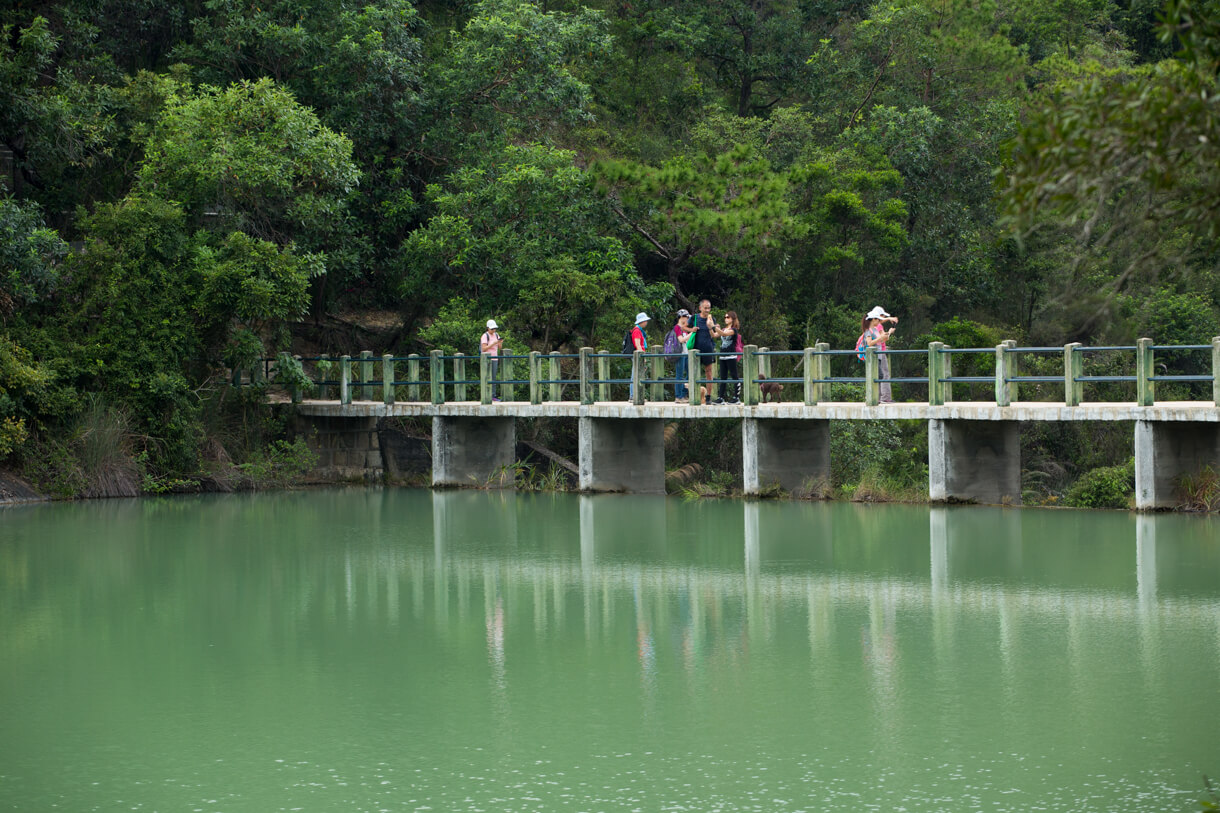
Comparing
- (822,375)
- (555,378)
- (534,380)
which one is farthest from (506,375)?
(822,375)

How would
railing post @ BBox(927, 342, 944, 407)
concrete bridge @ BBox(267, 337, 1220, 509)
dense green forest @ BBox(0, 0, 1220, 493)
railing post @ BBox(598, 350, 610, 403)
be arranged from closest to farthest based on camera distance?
concrete bridge @ BBox(267, 337, 1220, 509) → railing post @ BBox(927, 342, 944, 407) → dense green forest @ BBox(0, 0, 1220, 493) → railing post @ BBox(598, 350, 610, 403)

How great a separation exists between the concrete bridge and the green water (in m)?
1.31

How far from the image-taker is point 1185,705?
9.36 meters

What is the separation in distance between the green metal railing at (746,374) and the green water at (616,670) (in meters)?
2.23

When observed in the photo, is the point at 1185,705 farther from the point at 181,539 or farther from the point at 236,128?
the point at 236,128

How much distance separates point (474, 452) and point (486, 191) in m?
4.64

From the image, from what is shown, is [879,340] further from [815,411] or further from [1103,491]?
[1103,491]

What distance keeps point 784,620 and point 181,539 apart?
28.5 feet

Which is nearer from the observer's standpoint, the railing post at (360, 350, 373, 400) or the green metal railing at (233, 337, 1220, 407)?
the green metal railing at (233, 337, 1220, 407)

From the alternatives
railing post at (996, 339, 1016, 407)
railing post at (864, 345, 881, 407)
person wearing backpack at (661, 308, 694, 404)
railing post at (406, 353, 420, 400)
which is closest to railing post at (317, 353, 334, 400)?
railing post at (406, 353, 420, 400)

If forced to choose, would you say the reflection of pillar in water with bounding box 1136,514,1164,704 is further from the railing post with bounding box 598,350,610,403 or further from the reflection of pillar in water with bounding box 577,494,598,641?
the railing post with bounding box 598,350,610,403

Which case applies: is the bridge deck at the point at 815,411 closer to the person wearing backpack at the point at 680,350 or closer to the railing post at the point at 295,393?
the railing post at the point at 295,393

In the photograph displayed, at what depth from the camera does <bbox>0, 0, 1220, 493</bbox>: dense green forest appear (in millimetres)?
23750

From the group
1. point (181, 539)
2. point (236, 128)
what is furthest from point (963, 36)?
point (181, 539)
